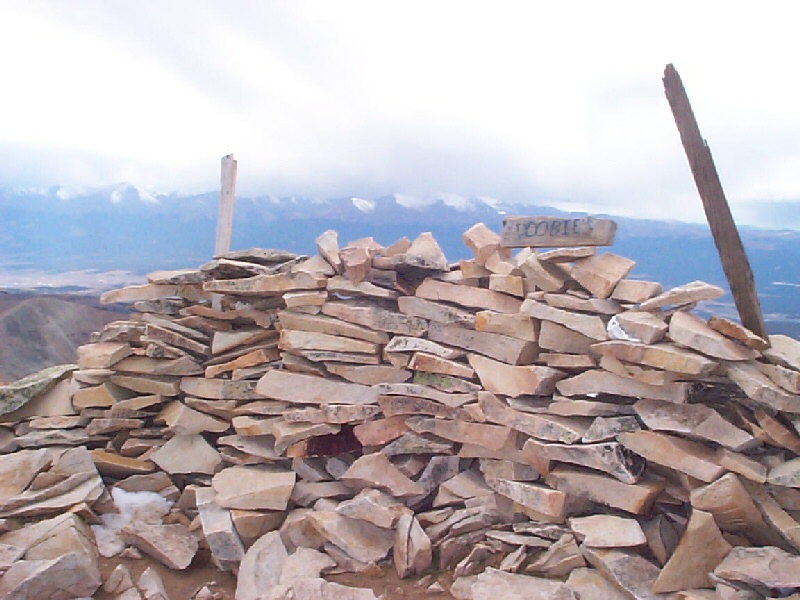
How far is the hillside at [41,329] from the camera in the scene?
60.1 ft

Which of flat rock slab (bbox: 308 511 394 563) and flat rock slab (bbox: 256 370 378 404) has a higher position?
flat rock slab (bbox: 256 370 378 404)

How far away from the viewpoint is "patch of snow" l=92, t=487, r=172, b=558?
6.00m

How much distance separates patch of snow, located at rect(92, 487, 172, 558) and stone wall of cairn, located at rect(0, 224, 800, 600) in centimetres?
9

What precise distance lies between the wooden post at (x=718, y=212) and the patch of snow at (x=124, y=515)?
5988mm

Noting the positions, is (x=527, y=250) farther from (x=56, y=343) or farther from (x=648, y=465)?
(x=56, y=343)

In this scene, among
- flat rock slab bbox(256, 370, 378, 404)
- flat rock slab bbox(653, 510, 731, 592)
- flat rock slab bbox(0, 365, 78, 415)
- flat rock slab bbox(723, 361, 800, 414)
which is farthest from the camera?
flat rock slab bbox(0, 365, 78, 415)

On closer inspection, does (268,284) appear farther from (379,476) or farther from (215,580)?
(215,580)

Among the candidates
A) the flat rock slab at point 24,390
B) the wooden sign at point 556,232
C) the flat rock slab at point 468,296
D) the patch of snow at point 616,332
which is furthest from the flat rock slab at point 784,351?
the flat rock slab at point 24,390

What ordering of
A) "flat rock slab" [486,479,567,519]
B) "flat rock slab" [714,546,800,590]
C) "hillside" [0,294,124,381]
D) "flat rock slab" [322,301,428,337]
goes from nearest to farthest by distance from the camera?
"flat rock slab" [714,546,800,590] → "flat rock slab" [486,479,567,519] → "flat rock slab" [322,301,428,337] → "hillside" [0,294,124,381]

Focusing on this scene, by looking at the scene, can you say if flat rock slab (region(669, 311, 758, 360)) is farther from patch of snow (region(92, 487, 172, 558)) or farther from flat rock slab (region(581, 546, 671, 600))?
patch of snow (region(92, 487, 172, 558))

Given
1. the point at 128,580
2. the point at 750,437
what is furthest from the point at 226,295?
the point at 750,437

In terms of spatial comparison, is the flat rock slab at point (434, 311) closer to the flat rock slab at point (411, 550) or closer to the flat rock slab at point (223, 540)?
the flat rock slab at point (411, 550)

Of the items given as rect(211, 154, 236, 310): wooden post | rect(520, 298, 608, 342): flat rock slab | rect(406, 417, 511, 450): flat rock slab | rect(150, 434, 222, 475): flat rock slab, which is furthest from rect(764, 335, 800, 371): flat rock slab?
rect(211, 154, 236, 310): wooden post

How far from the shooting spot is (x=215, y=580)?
5.68m
